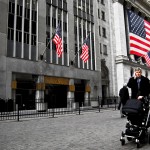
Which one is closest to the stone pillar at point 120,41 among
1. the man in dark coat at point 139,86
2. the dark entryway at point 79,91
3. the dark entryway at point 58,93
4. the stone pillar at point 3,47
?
the dark entryway at point 79,91

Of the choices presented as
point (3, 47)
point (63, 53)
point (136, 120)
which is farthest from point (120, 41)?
point (136, 120)

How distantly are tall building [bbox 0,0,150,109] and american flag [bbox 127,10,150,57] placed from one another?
1867 mm

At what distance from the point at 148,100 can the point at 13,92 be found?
18943 mm

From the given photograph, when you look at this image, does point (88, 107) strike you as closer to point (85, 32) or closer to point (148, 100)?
point (85, 32)

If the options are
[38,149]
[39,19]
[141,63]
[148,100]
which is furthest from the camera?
[141,63]

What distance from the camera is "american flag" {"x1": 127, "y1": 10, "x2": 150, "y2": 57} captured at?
4052cm

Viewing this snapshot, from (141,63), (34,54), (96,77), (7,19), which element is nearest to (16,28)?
(7,19)

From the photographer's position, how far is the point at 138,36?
4184 centimetres

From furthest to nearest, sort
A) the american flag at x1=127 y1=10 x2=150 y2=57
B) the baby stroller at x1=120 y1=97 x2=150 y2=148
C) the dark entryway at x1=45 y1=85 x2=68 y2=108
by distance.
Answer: the american flag at x1=127 y1=10 x2=150 y2=57, the dark entryway at x1=45 y1=85 x2=68 y2=108, the baby stroller at x1=120 y1=97 x2=150 y2=148

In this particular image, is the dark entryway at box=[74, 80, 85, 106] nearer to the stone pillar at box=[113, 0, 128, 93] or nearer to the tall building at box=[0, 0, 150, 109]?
the tall building at box=[0, 0, 150, 109]

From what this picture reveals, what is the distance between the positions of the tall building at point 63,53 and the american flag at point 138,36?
6.13 feet

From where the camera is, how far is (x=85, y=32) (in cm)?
3431

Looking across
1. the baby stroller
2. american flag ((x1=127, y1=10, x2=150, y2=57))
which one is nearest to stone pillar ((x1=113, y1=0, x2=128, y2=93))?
american flag ((x1=127, y1=10, x2=150, y2=57))

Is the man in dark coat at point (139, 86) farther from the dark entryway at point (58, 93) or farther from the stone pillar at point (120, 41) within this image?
the stone pillar at point (120, 41)
